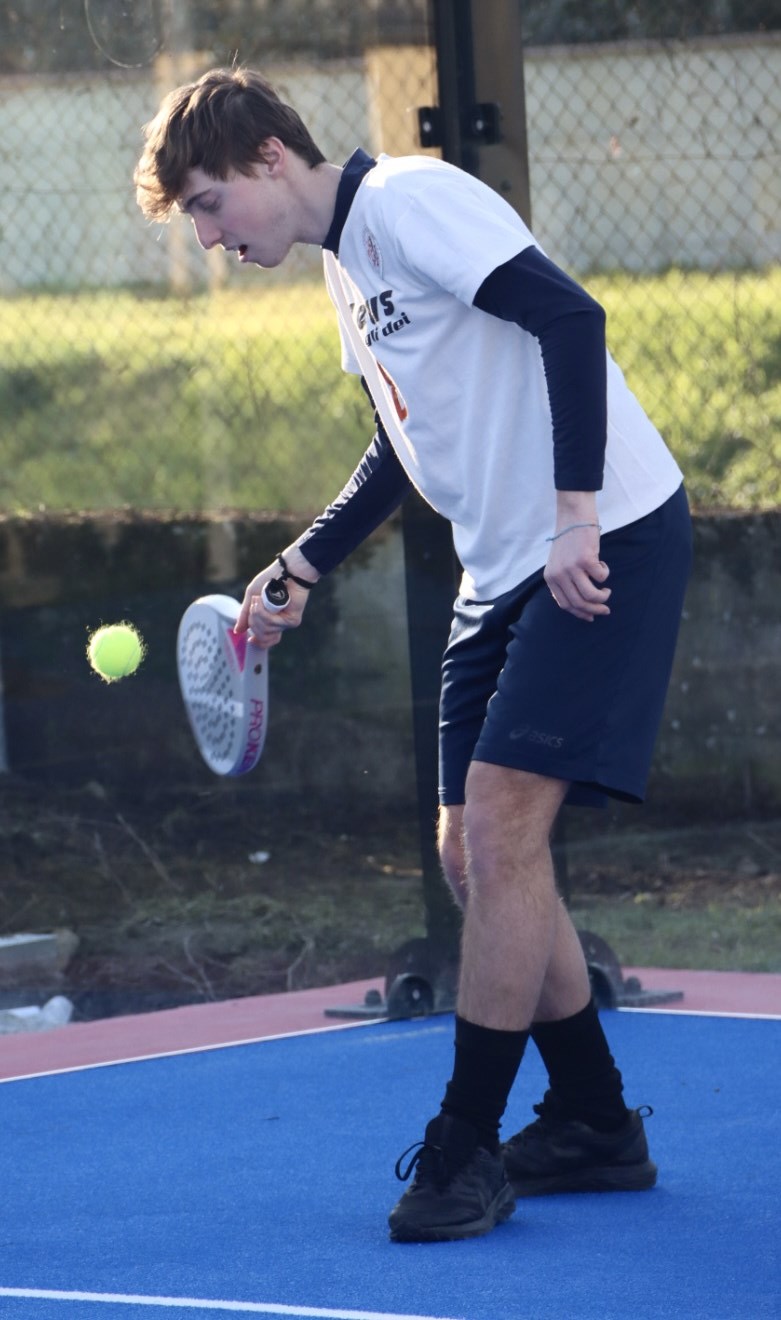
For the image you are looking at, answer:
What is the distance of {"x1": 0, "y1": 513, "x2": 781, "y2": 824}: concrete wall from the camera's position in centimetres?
497

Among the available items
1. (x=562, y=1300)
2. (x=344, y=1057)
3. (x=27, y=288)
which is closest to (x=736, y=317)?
(x=27, y=288)

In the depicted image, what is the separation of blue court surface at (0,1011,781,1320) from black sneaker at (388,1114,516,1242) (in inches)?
1.0

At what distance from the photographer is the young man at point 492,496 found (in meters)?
2.68

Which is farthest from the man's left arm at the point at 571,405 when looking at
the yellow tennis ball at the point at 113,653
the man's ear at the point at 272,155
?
the yellow tennis ball at the point at 113,653

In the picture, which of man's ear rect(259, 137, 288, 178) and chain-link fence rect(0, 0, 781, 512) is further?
chain-link fence rect(0, 0, 781, 512)

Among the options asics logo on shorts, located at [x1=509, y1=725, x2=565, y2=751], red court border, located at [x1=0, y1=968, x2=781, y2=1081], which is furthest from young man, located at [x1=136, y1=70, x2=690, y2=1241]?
red court border, located at [x1=0, y1=968, x2=781, y2=1081]

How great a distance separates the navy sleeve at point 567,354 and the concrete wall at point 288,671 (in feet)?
8.00

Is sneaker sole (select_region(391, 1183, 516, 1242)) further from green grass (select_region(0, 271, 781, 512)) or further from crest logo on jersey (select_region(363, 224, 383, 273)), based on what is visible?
green grass (select_region(0, 271, 781, 512))

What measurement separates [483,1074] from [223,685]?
0.87m

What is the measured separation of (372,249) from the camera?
2.77 m

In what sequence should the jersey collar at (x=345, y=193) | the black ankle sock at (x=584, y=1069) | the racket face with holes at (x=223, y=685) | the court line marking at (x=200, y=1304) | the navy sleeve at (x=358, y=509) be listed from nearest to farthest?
the court line marking at (x=200, y=1304)
the jersey collar at (x=345, y=193)
the black ankle sock at (x=584, y=1069)
the navy sleeve at (x=358, y=509)
the racket face with holes at (x=223, y=685)

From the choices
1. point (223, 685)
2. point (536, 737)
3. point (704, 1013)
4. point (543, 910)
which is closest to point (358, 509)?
point (223, 685)

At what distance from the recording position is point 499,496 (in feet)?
9.09

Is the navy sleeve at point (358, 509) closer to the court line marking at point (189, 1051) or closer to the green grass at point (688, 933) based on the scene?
the court line marking at point (189, 1051)
